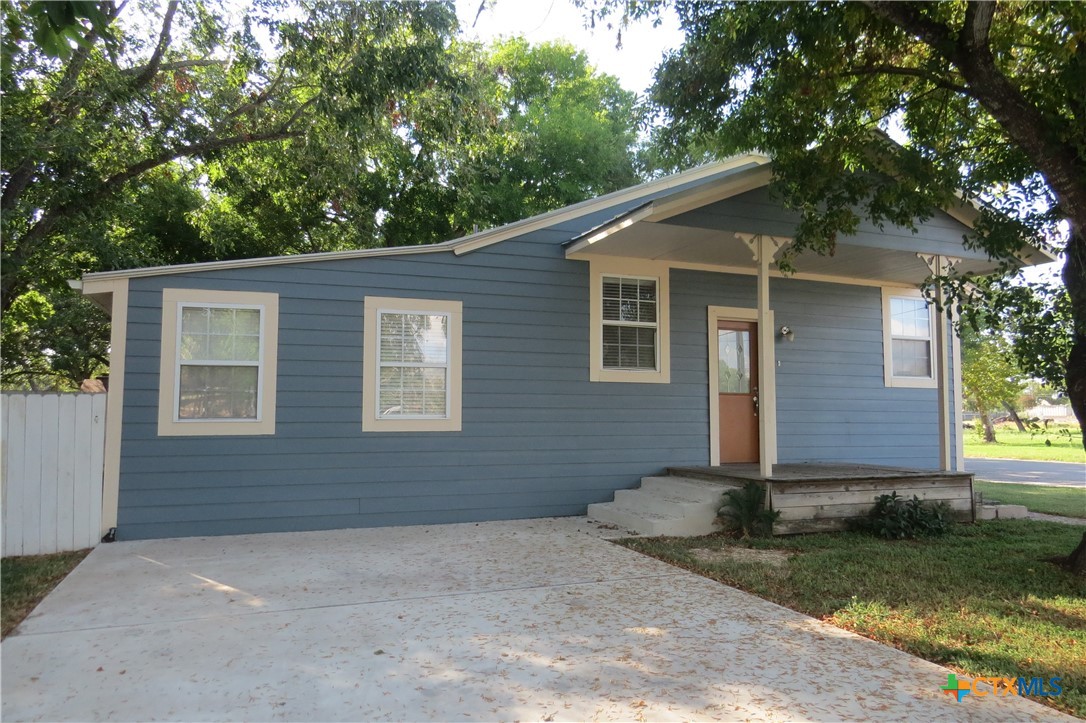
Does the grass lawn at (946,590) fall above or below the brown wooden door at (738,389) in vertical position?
below

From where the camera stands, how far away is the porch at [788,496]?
271 inches

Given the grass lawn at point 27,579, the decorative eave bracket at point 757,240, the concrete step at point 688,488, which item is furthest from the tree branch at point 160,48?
the concrete step at point 688,488

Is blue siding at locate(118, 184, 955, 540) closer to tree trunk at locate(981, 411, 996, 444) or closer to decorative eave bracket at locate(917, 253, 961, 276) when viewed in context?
decorative eave bracket at locate(917, 253, 961, 276)

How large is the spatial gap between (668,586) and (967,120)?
5.24 meters

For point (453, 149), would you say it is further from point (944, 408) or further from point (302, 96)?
point (944, 408)

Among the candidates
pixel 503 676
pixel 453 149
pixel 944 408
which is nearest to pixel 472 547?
pixel 503 676

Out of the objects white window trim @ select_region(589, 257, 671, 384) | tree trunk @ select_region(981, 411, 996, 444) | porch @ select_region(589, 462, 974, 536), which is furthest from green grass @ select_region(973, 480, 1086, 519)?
tree trunk @ select_region(981, 411, 996, 444)

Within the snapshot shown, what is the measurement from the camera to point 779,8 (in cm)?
584

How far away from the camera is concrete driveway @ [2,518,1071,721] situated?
2.95 metres

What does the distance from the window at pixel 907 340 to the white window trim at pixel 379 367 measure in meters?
6.05

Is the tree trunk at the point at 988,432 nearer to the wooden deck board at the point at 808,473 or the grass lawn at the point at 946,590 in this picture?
the grass lawn at the point at 946,590

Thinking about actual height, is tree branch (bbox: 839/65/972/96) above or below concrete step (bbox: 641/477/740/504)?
above

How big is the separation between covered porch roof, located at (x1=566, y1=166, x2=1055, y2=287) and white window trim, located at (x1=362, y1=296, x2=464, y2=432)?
5.36 ft

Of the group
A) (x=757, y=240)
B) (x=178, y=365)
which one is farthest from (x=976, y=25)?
(x=178, y=365)
